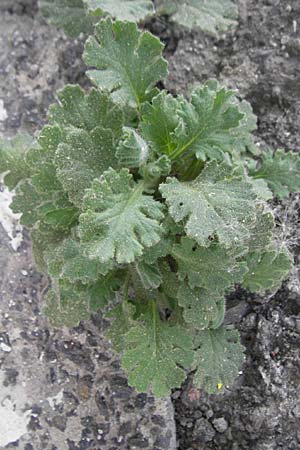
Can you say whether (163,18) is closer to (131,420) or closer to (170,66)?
(170,66)

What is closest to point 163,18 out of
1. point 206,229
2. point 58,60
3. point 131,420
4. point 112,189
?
point 58,60

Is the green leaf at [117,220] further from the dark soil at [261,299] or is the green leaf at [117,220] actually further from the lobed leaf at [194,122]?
the dark soil at [261,299]

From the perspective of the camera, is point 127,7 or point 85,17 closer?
point 127,7

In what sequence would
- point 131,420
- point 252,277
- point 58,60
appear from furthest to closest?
point 58,60
point 131,420
point 252,277

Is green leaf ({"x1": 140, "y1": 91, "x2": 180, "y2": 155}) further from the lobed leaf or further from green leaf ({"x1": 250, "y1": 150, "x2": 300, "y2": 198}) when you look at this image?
green leaf ({"x1": 250, "y1": 150, "x2": 300, "y2": 198})

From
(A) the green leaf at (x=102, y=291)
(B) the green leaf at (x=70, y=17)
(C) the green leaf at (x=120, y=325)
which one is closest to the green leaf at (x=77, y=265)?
(A) the green leaf at (x=102, y=291)

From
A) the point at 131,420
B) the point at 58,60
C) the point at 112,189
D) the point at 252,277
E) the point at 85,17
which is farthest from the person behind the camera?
the point at 58,60

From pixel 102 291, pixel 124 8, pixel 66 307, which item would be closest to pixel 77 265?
pixel 102 291
